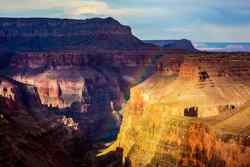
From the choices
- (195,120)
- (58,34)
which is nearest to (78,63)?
(58,34)

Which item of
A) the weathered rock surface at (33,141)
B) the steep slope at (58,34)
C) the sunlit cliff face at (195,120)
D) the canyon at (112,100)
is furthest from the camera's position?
the steep slope at (58,34)

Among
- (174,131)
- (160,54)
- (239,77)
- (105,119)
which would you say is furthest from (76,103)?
(174,131)

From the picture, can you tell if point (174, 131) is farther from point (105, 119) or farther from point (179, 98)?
point (105, 119)

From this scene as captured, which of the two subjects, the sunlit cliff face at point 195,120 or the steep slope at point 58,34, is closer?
the sunlit cliff face at point 195,120

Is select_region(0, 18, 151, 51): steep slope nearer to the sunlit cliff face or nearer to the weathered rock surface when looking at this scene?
the sunlit cliff face

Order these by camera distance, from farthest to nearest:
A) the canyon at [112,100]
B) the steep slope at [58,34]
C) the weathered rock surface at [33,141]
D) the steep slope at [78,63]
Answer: the steep slope at [58,34], the steep slope at [78,63], the canyon at [112,100], the weathered rock surface at [33,141]

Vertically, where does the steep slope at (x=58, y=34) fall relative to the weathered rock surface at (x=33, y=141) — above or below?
above

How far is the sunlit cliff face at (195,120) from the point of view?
61.2 meters

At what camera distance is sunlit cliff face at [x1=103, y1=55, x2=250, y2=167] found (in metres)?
61.2

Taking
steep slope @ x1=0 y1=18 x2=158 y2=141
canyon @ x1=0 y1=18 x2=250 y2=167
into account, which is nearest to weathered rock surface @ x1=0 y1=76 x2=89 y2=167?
canyon @ x1=0 y1=18 x2=250 y2=167

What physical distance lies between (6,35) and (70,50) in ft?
61.6

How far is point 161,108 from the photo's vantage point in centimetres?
7844

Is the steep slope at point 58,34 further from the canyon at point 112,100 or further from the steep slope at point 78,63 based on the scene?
the canyon at point 112,100

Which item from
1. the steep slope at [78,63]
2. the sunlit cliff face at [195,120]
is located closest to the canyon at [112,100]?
the sunlit cliff face at [195,120]
